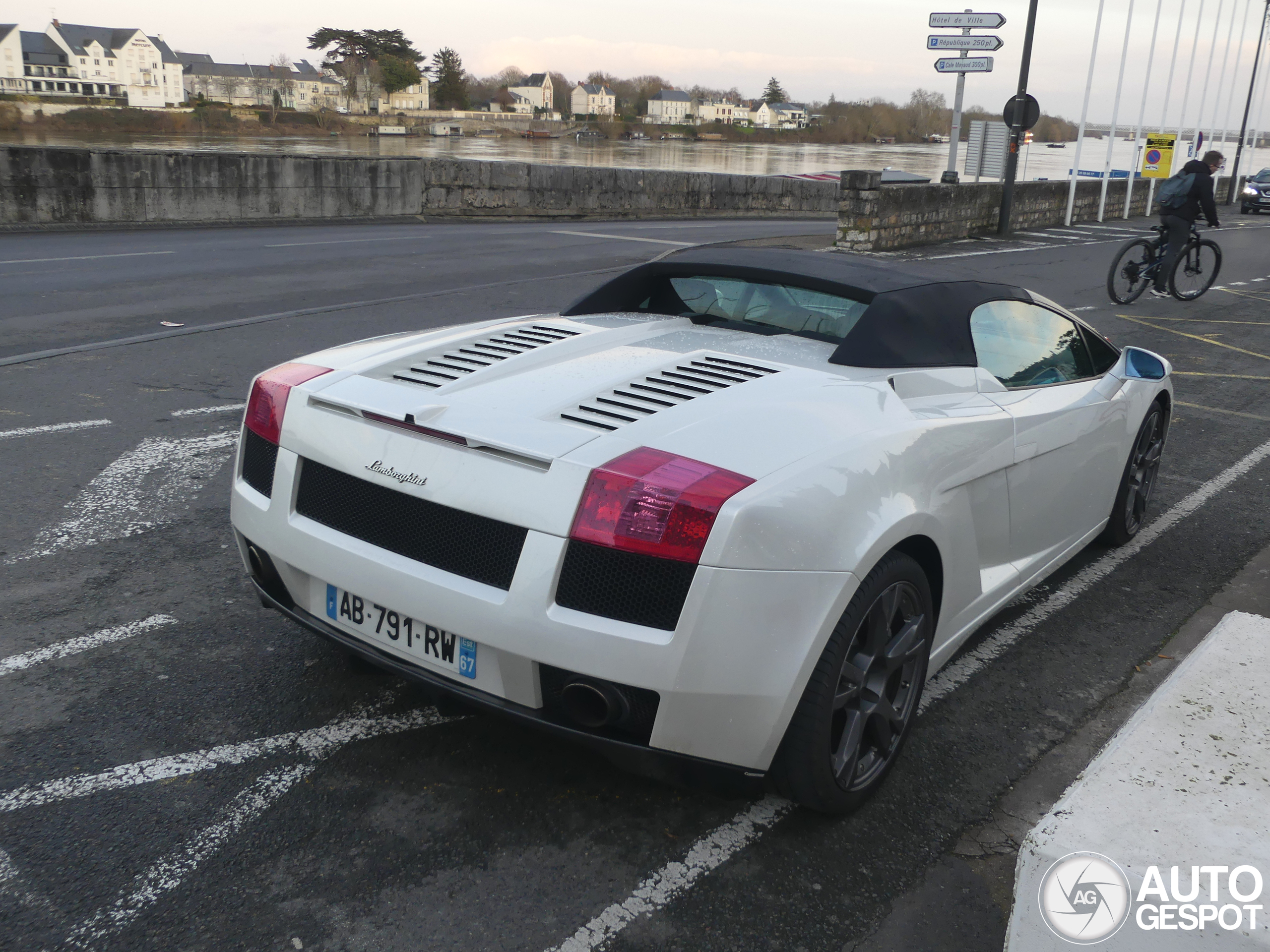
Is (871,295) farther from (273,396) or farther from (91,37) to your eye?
(91,37)

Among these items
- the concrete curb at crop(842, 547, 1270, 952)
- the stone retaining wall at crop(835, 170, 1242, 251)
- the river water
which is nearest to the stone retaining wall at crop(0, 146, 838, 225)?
the river water

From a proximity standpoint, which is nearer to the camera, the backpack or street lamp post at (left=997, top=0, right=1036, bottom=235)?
the backpack

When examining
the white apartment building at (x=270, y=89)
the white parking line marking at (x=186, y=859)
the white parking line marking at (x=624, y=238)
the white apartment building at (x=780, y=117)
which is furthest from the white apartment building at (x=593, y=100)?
the white parking line marking at (x=186, y=859)

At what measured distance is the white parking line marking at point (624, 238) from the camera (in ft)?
61.3

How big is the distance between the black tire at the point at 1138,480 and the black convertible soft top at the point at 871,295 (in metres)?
1.21

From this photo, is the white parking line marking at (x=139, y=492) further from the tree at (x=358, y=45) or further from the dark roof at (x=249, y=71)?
the tree at (x=358, y=45)

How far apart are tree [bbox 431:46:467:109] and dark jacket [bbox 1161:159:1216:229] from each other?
107m

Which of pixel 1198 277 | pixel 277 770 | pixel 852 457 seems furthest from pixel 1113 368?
pixel 1198 277

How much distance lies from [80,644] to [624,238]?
1724cm

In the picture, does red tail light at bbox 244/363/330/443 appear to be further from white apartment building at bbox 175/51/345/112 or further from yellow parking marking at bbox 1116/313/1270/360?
white apartment building at bbox 175/51/345/112

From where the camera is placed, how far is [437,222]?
73.8 ft

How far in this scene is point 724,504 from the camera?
2.19 meters

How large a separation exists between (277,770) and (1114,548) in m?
3.79

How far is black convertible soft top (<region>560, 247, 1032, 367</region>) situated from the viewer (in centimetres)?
311
